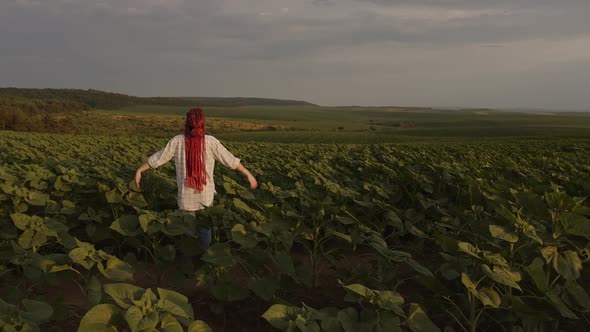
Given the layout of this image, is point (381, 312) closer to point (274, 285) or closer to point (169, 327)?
point (274, 285)

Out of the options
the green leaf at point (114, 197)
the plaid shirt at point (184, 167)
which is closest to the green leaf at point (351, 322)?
the plaid shirt at point (184, 167)

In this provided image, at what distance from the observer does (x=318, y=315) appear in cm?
224

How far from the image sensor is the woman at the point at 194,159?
15.7 ft

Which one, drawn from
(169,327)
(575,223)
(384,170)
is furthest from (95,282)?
(384,170)

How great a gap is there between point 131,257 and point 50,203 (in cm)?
182

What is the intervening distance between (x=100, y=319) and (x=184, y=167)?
302 centimetres

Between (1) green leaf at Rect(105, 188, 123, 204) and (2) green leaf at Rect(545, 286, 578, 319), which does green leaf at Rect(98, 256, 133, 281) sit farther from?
(2) green leaf at Rect(545, 286, 578, 319)

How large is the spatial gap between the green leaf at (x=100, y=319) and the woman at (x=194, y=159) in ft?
8.99

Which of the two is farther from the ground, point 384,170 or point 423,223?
point 384,170

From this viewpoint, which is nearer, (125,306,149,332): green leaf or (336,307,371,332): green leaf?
(125,306,149,332): green leaf

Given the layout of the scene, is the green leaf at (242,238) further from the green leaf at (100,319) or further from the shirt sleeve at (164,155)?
the shirt sleeve at (164,155)

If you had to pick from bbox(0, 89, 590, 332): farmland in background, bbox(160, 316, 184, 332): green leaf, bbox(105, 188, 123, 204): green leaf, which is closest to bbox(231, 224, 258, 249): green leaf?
bbox(0, 89, 590, 332): farmland in background

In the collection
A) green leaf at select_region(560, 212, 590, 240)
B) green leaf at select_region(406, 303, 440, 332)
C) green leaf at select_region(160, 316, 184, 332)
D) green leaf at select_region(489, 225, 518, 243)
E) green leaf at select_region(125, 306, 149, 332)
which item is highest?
green leaf at select_region(560, 212, 590, 240)

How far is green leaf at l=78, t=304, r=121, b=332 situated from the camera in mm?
1935
